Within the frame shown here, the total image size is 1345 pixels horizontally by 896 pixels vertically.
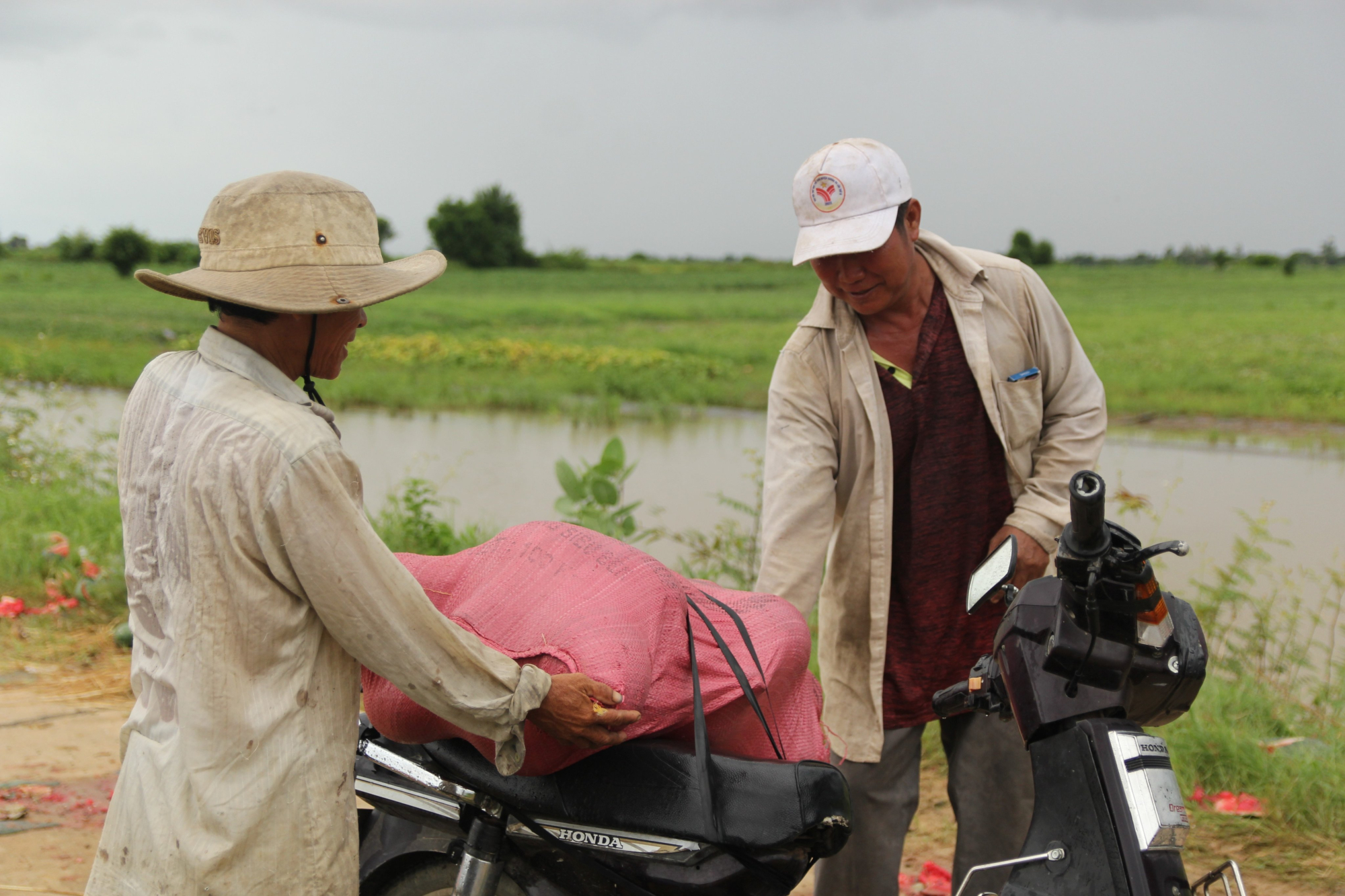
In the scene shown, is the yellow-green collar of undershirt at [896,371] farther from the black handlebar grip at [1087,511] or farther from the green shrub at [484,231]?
the green shrub at [484,231]

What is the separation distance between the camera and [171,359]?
5.53ft

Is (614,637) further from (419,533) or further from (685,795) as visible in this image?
(419,533)

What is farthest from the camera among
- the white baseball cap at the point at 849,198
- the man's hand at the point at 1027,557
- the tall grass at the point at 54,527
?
the tall grass at the point at 54,527

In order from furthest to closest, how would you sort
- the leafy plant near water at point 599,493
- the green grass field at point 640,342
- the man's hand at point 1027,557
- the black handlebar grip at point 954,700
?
the green grass field at point 640,342, the leafy plant near water at point 599,493, the man's hand at point 1027,557, the black handlebar grip at point 954,700

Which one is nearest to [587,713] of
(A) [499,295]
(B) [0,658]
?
(B) [0,658]

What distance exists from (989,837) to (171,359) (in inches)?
79.9

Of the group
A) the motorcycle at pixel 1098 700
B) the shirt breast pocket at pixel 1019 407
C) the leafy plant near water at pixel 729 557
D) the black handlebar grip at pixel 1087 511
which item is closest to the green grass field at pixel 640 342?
the leafy plant near water at pixel 729 557

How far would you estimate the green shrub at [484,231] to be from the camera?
44344 mm

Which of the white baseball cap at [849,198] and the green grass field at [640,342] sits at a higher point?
the white baseball cap at [849,198]

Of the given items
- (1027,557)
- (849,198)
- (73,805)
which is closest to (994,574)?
(1027,557)

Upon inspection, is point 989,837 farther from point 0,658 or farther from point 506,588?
point 0,658

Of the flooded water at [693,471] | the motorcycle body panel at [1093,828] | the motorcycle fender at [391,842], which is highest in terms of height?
the motorcycle body panel at [1093,828]

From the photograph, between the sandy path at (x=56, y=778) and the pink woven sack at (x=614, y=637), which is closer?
the pink woven sack at (x=614, y=637)

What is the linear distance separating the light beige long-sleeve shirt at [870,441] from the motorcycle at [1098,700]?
78 cm
